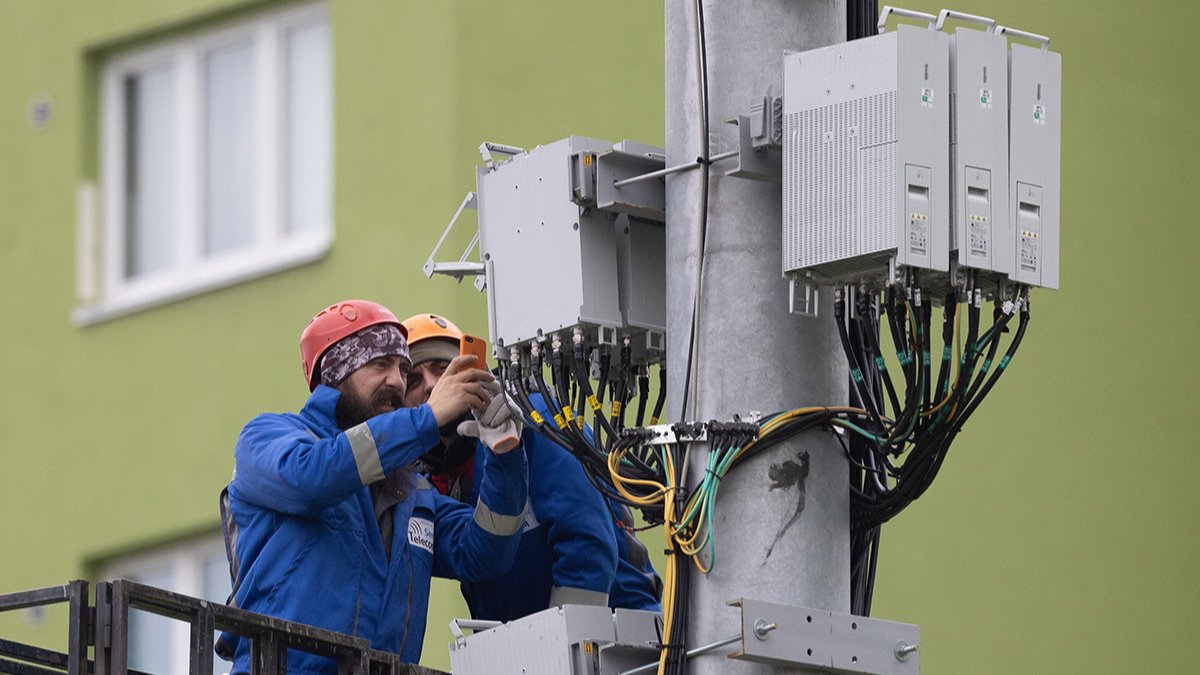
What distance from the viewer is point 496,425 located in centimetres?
1092

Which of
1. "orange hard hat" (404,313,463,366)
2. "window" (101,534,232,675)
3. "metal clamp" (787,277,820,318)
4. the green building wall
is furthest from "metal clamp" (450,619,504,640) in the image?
"window" (101,534,232,675)

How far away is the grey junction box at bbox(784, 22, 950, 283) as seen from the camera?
9.64 m

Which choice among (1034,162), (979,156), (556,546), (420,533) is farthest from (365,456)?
(1034,162)

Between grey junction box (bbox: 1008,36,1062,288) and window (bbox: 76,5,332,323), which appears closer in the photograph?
grey junction box (bbox: 1008,36,1062,288)

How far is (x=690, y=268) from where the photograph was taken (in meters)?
10.2

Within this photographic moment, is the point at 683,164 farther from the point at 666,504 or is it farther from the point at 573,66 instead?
the point at 573,66

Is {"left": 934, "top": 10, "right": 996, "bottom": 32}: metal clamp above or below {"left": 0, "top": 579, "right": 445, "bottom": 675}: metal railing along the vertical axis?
above

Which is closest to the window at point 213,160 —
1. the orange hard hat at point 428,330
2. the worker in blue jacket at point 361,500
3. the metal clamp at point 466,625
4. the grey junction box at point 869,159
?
the orange hard hat at point 428,330

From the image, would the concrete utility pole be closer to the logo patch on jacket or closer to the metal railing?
the metal railing

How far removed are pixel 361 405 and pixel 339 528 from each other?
2.12 feet

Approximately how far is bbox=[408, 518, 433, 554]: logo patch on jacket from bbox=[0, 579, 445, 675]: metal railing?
696 millimetres

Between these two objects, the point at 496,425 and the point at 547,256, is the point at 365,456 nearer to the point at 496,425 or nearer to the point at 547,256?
the point at 496,425

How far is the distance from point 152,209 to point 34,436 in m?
1.66

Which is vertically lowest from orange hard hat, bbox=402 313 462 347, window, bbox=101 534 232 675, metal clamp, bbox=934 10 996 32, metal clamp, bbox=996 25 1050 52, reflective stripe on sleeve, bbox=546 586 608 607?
window, bbox=101 534 232 675
